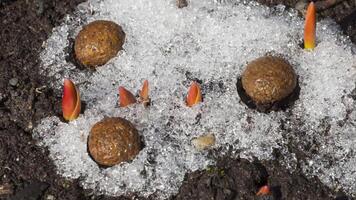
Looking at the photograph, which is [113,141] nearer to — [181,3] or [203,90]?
[203,90]

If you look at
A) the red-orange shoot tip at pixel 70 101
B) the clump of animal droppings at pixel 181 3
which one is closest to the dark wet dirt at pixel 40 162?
the red-orange shoot tip at pixel 70 101

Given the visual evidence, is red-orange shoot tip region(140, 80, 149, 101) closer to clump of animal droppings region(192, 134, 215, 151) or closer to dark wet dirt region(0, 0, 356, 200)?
clump of animal droppings region(192, 134, 215, 151)

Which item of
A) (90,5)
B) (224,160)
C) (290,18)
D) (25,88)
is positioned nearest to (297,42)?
(290,18)

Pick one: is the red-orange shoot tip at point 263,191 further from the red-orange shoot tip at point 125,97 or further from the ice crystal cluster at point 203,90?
the red-orange shoot tip at point 125,97

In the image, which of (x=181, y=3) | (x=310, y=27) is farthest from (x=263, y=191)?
(x=181, y=3)

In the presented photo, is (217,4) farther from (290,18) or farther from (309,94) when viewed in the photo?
(309,94)

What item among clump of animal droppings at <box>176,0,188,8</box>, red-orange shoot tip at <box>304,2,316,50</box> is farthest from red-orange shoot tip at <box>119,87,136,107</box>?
red-orange shoot tip at <box>304,2,316,50</box>

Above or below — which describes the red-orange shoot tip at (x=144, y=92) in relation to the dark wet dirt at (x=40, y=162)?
above
